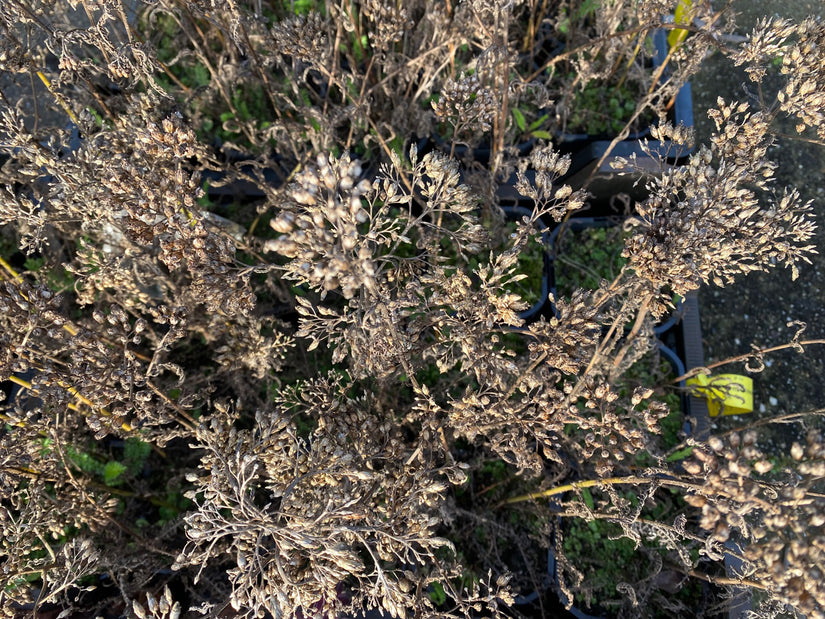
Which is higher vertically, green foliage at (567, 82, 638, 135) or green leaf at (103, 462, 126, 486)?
green foliage at (567, 82, 638, 135)

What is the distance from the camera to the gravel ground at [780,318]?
318 cm

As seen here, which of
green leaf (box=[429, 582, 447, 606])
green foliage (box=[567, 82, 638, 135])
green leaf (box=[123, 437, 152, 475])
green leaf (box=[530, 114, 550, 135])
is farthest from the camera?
green foliage (box=[567, 82, 638, 135])

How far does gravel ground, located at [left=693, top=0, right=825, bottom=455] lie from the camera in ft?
10.4

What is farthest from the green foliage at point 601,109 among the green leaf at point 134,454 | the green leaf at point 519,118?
the green leaf at point 134,454

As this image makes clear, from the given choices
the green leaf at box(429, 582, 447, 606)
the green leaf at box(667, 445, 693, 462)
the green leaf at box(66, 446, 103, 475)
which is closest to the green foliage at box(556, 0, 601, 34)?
the green leaf at box(667, 445, 693, 462)

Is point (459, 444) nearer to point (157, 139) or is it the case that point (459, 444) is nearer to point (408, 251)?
point (408, 251)

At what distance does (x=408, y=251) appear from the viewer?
8.90 feet

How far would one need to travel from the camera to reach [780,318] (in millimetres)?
3344

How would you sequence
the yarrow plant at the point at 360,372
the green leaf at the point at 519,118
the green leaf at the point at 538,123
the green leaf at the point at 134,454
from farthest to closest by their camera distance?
the green leaf at the point at 538,123 → the green leaf at the point at 519,118 → the green leaf at the point at 134,454 → the yarrow plant at the point at 360,372

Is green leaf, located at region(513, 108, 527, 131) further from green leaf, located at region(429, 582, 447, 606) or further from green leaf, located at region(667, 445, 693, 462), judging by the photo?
green leaf, located at region(429, 582, 447, 606)

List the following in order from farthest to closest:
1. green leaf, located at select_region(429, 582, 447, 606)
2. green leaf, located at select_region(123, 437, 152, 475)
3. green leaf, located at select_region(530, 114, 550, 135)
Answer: green leaf, located at select_region(530, 114, 550, 135), green leaf, located at select_region(123, 437, 152, 475), green leaf, located at select_region(429, 582, 447, 606)

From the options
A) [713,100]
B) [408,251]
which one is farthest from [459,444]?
[713,100]

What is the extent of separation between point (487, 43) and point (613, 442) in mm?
1518

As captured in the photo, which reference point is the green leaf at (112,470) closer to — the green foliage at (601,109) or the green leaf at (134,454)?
the green leaf at (134,454)
